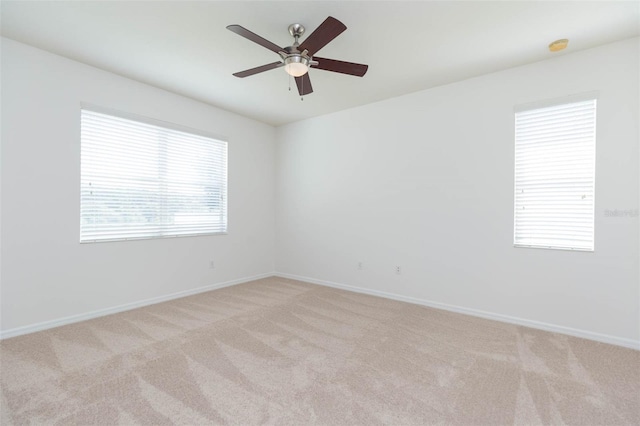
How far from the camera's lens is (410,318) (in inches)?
128

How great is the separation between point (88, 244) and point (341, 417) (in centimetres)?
320

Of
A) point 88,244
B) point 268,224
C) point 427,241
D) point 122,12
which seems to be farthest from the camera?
point 268,224

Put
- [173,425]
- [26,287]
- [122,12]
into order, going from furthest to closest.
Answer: [26,287], [122,12], [173,425]

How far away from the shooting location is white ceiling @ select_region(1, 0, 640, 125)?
220 centimetres

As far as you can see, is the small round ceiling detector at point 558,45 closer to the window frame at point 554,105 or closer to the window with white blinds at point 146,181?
the window frame at point 554,105

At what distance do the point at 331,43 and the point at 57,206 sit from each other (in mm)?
3225

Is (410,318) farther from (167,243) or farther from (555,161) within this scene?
(167,243)

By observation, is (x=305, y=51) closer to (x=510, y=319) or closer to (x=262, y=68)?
(x=262, y=68)

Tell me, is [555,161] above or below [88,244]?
above

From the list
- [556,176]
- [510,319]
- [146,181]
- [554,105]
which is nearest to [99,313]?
[146,181]

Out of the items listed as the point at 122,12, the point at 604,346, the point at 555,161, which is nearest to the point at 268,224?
the point at 122,12

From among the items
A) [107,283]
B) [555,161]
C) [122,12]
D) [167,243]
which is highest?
[122,12]

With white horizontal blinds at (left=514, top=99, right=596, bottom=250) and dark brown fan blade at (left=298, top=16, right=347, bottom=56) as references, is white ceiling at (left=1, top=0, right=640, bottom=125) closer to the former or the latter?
dark brown fan blade at (left=298, top=16, right=347, bottom=56)

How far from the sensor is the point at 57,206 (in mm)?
2949
